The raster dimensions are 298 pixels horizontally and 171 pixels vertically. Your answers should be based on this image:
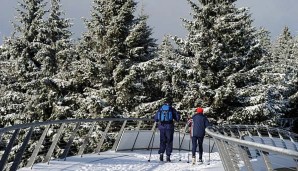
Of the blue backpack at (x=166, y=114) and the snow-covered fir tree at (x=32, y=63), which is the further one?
the snow-covered fir tree at (x=32, y=63)

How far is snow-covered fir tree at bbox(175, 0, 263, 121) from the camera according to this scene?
26656 millimetres

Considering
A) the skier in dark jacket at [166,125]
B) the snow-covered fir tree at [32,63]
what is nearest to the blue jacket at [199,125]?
Answer: the skier in dark jacket at [166,125]

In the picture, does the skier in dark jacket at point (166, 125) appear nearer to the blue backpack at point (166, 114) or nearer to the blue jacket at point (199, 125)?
Result: the blue backpack at point (166, 114)

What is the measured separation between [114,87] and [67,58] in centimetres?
Answer: 513

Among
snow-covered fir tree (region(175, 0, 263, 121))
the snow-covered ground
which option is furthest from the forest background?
the snow-covered ground

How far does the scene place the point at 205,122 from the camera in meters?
14.8

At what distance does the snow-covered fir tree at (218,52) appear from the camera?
87.5ft

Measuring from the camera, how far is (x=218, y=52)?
27.2 meters

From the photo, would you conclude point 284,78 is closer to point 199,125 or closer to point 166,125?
point 199,125

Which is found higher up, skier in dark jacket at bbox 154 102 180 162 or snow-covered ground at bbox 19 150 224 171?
skier in dark jacket at bbox 154 102 180 162

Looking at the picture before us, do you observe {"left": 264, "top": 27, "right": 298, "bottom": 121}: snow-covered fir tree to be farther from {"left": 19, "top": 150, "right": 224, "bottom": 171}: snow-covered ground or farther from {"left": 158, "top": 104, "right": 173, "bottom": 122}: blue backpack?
{"left": 19, "top": 150, "right": 224, "bottom": 171}: snow-covered ground

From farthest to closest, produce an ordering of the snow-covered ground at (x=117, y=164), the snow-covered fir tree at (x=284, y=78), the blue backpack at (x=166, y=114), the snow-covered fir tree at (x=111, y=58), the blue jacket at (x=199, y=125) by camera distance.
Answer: the snow-covered fir tree at (x=284, y=78)
the snow-covered fir tree at (x=111, y=58)
the blue jacket at (x=199, y=125)
the blue backpack at (x=166, y=114)
the snow-covered ground at (x=117, y=164)

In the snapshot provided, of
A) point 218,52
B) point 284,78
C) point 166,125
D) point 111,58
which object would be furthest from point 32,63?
point 166,125

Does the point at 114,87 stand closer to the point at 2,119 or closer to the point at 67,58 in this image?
the point at 67,58
